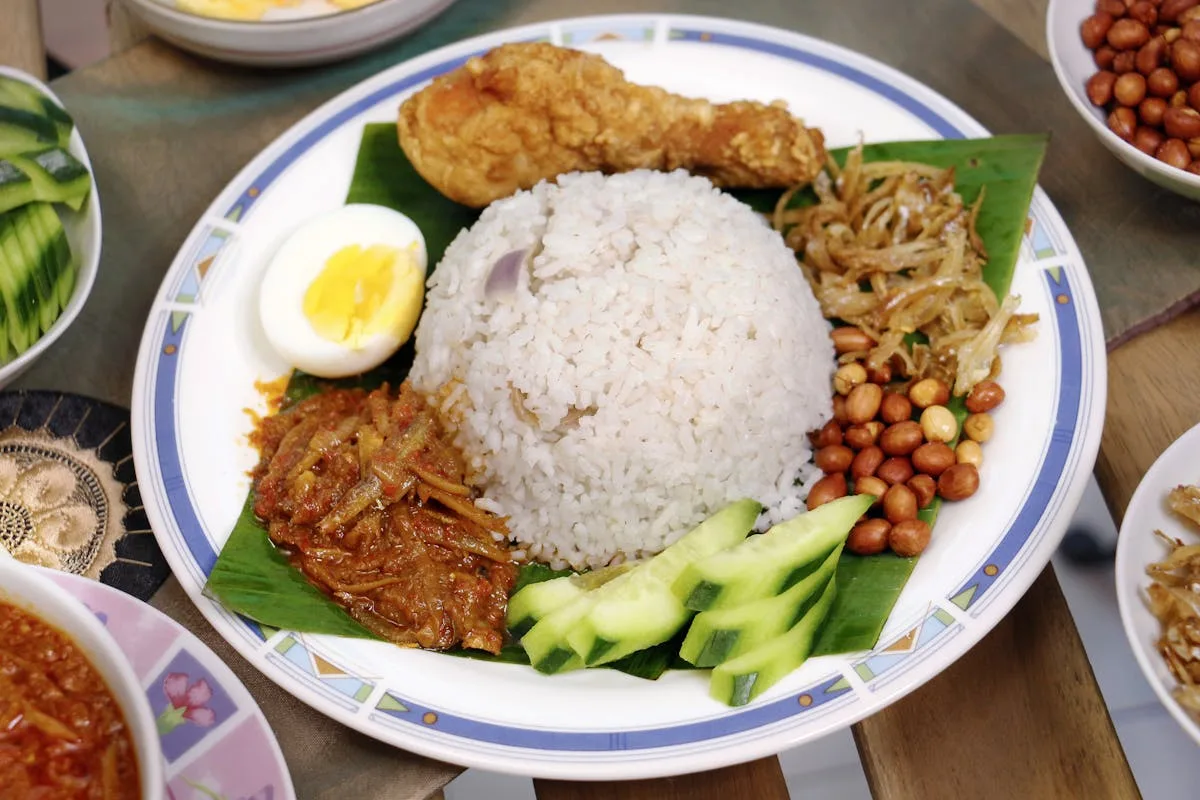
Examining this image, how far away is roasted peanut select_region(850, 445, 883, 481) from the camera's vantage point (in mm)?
2570

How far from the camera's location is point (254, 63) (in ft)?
11.2

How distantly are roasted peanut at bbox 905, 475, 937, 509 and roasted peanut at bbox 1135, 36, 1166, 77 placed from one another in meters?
1.32

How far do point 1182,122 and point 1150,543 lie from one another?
1.21 metres

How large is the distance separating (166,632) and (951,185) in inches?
90.8

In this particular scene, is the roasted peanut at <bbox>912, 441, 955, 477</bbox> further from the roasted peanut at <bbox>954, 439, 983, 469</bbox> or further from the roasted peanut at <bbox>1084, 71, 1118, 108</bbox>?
the roasted peanut at <bbox>1084, 71, 1118, 108</bbox>

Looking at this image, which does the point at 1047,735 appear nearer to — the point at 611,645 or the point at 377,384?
the point at 611,645

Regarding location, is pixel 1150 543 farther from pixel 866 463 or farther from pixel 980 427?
pixel 866 463

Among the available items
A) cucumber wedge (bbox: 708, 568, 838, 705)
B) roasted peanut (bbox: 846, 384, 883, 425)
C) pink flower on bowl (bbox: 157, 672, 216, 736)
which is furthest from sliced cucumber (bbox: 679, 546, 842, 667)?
pink flower on bowl (bbox: 157, 672, 216, 736)

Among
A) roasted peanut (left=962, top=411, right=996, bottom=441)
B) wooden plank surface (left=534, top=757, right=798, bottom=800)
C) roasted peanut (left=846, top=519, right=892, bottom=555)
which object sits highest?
roasted peanut (left=962, top=411, right=996, bottom=441)

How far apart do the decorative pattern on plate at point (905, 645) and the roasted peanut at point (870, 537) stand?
23 centimetres

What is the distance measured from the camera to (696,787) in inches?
93.0

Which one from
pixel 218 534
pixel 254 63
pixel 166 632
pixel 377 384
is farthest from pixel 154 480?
pixel 254 63

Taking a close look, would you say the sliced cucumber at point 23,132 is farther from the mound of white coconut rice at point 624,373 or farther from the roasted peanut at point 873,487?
the roasted peanut at point 873,487

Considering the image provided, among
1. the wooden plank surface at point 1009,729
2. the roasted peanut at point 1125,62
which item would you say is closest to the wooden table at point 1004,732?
the wooden plank surface at point 1009,729
